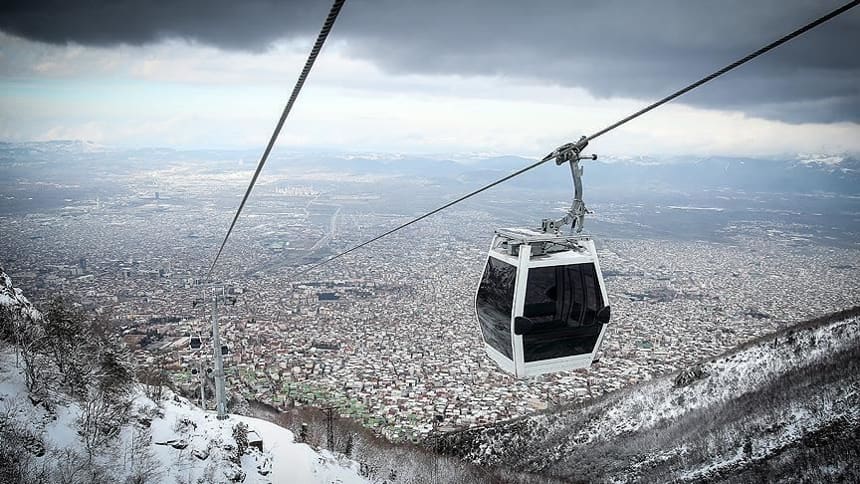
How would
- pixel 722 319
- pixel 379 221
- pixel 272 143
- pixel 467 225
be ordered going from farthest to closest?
pixel 467 225 < pixel 379 221 < pixel 722 319 < pixel 272 143

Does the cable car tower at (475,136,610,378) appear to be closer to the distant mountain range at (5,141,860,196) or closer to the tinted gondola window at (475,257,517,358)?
the tinted gondola window at (475,257,517,358)

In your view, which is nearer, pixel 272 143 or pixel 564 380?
pixel 272 143

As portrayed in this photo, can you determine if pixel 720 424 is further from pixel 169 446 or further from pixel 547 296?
pixel 169 446

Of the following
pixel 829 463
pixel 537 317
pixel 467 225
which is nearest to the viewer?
pixel 537 317

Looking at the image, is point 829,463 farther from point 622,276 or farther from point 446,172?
point 446,172

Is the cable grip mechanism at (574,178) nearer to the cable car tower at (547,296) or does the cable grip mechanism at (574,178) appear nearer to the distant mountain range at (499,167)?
the cable car tower at (547,296)

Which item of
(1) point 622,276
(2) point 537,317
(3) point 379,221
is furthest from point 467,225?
(2) point 537,317

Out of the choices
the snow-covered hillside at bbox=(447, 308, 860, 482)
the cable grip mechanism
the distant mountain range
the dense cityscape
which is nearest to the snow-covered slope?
the dense cityscape

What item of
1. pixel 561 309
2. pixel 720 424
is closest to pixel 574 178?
pixel 561 309
